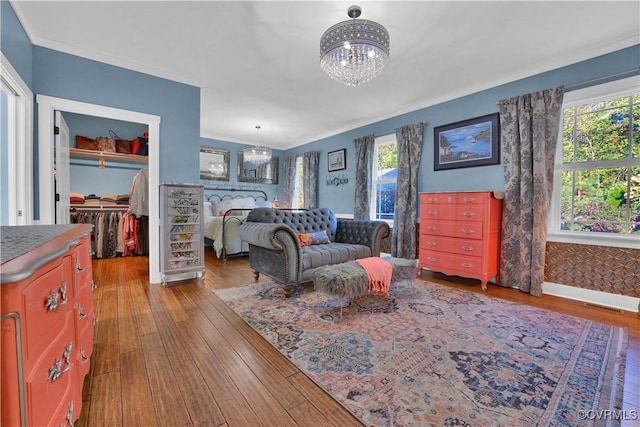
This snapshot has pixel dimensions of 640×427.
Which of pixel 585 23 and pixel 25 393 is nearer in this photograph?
pixel 25 393

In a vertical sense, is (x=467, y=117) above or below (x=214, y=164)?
above

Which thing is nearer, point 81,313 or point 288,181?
point 81,313

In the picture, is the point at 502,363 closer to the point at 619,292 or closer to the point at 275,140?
the point at 619,292

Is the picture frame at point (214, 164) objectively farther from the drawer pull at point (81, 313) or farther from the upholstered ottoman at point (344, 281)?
the drawer pull at point (81, 313)

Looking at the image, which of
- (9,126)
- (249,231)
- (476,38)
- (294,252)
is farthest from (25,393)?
(476,38)

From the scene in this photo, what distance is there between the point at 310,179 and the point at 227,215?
2276mm

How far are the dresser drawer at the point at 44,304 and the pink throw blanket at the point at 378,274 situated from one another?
1.99m

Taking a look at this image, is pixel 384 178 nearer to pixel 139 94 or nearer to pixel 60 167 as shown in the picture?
pixel 139 94

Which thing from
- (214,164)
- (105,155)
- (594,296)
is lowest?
(594,296)

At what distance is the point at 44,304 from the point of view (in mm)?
798

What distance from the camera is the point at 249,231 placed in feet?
10.8

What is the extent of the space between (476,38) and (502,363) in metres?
2.87

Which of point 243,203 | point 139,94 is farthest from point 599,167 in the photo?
point 243,203

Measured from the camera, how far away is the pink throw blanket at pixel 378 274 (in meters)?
2.42
